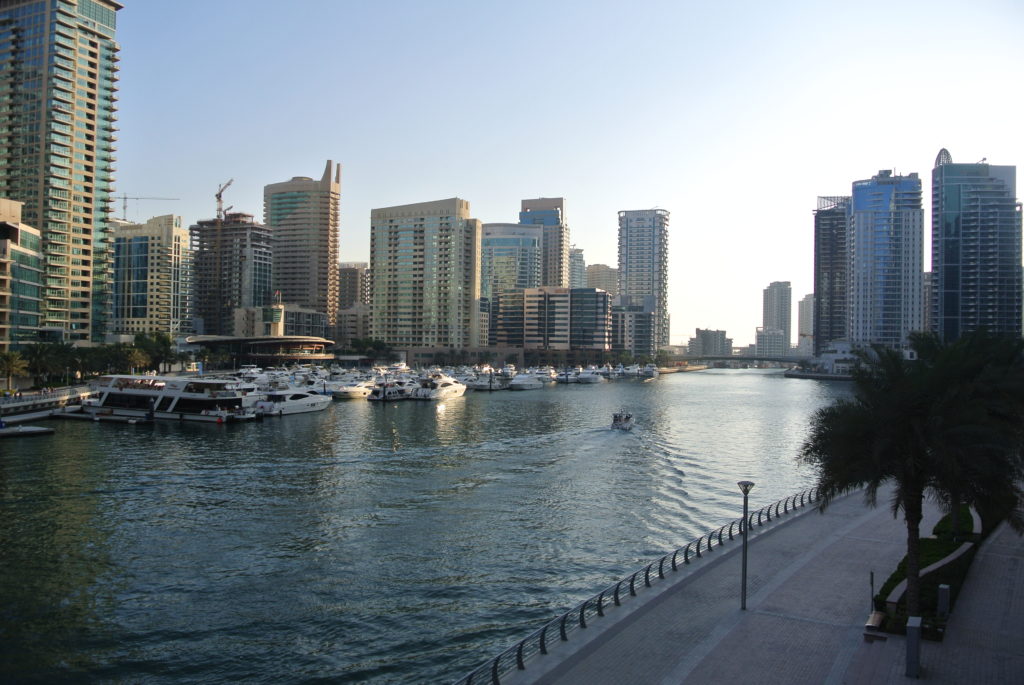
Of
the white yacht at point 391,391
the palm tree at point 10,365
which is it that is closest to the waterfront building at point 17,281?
the palm tree at point 10,365

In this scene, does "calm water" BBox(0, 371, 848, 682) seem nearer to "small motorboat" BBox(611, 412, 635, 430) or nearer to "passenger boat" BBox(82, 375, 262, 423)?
"small motorboat" BBox(611, 412, 635, 430)

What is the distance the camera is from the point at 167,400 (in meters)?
86.5

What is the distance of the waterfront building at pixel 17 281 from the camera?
102 m

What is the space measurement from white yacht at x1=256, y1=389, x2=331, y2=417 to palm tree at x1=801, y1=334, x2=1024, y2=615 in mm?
81009

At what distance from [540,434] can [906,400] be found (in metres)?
60.4

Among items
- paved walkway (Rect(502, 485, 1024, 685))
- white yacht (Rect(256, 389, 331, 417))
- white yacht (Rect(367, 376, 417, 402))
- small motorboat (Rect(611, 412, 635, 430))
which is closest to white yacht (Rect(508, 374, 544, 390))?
white yacht (Rect(367, 376, 417, 402))

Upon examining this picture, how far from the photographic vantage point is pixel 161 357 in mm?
144625

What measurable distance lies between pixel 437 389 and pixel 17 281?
64.7 meters

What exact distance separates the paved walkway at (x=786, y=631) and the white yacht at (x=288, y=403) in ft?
246

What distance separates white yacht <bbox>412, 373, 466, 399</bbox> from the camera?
124188mm

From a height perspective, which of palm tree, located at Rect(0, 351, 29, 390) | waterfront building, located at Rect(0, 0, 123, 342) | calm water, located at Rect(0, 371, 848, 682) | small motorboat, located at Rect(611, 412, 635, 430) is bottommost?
calm water, located at Rect(0, 371, 848, 682)

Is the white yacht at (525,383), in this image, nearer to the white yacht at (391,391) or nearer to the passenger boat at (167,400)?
the white yacht at (391,391)

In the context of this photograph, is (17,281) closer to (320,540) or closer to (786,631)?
(320,540)

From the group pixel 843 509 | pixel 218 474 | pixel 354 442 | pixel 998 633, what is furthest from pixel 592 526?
pixel 354 442
